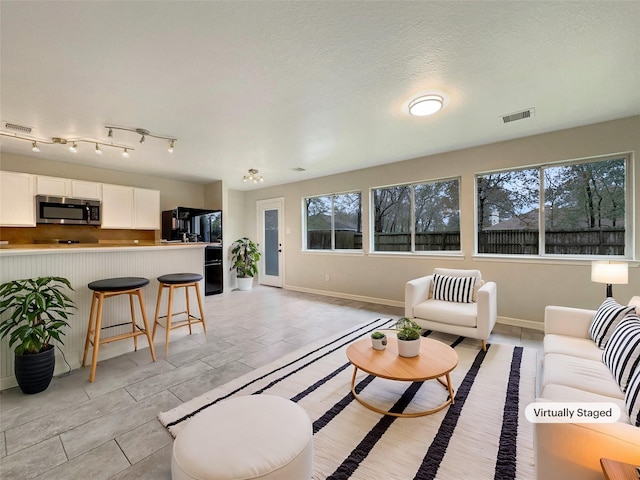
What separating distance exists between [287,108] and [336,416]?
270 centimetres

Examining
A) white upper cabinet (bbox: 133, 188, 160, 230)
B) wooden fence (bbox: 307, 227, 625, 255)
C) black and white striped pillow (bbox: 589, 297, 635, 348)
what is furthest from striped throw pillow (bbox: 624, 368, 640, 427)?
white upper cabinet (bbox: 133, 188, 160, 230)

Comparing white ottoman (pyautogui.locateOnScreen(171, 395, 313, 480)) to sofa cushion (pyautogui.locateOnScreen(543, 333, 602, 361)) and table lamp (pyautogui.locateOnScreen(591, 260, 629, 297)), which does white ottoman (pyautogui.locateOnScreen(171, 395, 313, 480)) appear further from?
table lamp (pyautogui.locateOnScreen(591, 260, 629, 297))

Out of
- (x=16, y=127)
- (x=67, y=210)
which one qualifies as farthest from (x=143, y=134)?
(x=67, y=210)

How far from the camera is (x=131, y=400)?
6.80 ft

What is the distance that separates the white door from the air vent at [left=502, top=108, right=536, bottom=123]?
4578 mm

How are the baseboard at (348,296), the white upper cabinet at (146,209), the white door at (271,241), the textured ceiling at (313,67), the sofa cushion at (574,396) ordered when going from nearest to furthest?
the sofa cushion at (574,396) < the textured ceiling at (313,67) < the baseboard at (348,296) < the white upper cabinet at (146,209) < the white door at (271,241)

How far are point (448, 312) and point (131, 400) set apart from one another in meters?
3.00

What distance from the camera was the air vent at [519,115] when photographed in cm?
286

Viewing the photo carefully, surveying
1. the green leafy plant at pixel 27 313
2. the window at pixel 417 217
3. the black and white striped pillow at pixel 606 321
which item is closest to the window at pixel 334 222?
the window at pixel 417 217

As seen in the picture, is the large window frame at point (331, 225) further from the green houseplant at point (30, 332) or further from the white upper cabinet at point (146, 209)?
the green houseplant at point (30, 332)

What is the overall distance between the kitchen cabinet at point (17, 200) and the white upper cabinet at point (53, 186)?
3.0 inches

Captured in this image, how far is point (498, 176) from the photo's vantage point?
393cm

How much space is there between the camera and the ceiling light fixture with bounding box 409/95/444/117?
2.57 metres

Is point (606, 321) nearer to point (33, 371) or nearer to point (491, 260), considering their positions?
point (491, 260)
